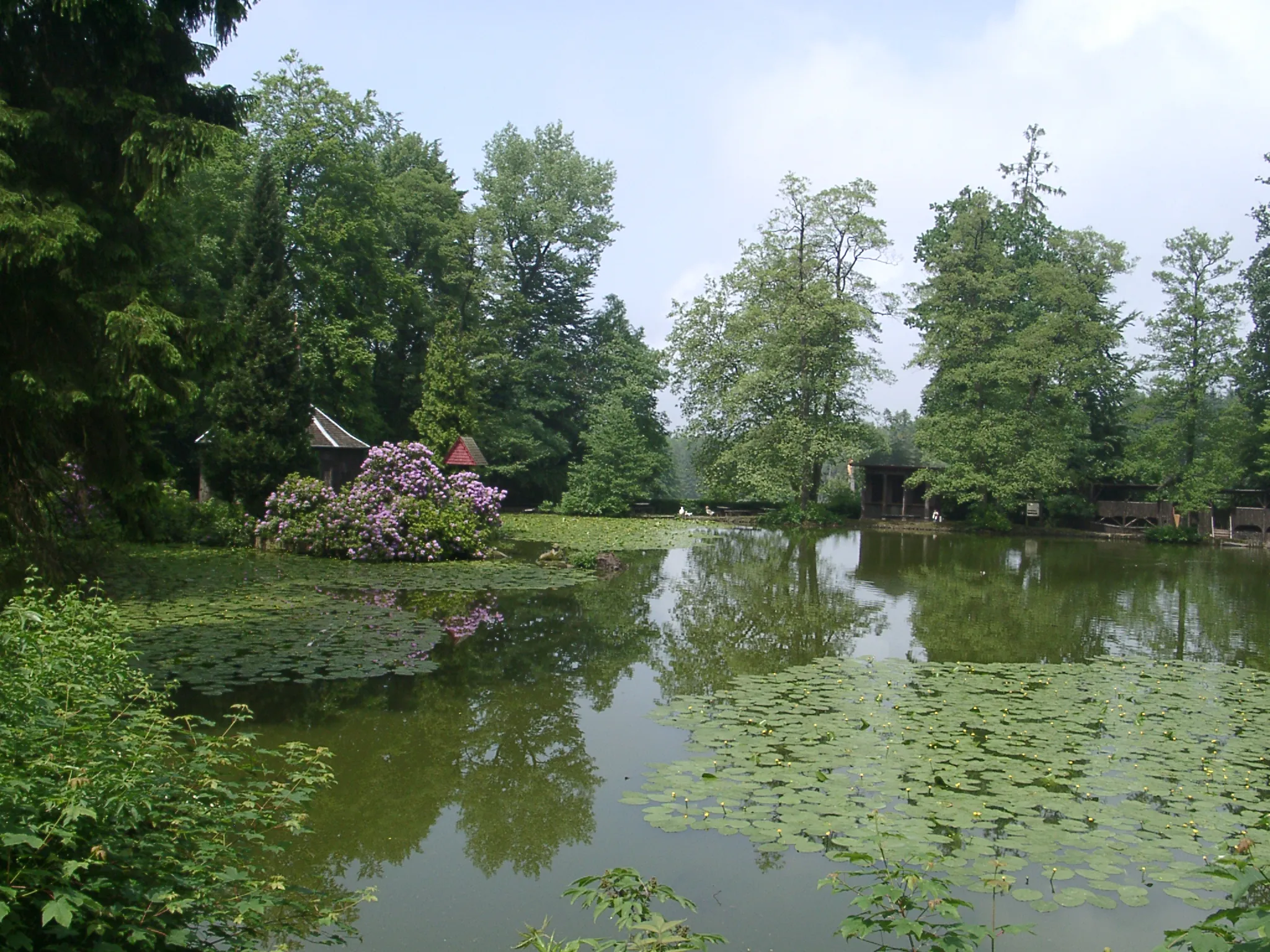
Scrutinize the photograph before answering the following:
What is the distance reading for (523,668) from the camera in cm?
994

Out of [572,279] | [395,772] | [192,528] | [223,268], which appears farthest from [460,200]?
[395,772]

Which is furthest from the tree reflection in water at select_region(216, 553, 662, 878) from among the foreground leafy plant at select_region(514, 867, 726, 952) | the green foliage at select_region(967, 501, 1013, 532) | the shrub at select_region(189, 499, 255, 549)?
the green foliage at select_region(967, 501, 1013, 532)

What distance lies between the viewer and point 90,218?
805 centimetres

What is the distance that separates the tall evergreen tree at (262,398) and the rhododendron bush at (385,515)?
2.15 ft

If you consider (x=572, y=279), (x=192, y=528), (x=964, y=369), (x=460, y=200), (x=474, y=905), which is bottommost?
(x=474, y=905)

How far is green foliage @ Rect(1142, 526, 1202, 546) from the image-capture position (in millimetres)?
A: 34156

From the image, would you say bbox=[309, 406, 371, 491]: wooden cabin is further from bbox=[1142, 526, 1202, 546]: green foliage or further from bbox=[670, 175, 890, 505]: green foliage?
bbox=[1142, 526, 1202, 546]: green foliage

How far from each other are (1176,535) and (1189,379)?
248 inches

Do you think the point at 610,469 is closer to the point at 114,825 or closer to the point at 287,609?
the point at 287,609

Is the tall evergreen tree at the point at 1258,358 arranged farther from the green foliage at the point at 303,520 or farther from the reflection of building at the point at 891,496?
the green foliage at the point at 303,520

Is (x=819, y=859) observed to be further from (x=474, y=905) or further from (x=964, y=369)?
(x=964, y=369)

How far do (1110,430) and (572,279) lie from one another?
23261mm

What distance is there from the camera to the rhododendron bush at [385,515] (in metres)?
17.9

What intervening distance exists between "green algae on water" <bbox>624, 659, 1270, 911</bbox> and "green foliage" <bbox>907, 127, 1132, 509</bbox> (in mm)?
26398
